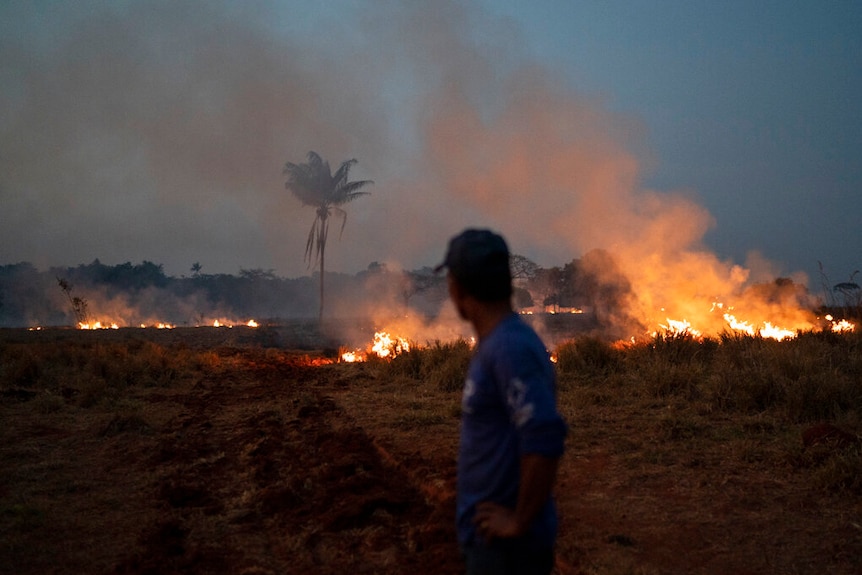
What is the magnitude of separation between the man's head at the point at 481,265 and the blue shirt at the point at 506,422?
113mm

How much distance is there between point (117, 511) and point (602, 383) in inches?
304

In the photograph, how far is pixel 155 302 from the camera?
58188 mm

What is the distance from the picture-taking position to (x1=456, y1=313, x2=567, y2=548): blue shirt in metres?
1.83

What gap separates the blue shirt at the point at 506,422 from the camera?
1.83m

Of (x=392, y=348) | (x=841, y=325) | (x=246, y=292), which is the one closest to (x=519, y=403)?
(x=392, y=348)

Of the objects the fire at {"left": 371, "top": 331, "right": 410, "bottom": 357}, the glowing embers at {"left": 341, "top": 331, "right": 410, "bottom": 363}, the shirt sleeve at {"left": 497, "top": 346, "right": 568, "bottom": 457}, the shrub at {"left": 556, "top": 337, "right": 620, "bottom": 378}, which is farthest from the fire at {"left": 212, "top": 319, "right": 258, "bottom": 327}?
the shirt sleeve at {"left": 497, "top": 346, "right": 568, "bottom": 457}

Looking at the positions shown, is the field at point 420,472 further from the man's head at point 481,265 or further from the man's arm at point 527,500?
the man's head at point 481,265

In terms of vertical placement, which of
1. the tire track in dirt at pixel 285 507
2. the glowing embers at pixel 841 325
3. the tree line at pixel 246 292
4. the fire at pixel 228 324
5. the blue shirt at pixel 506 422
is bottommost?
the tire track in dirt at pixel 285 507

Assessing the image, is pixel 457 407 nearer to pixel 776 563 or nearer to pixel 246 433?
pixel 246 433

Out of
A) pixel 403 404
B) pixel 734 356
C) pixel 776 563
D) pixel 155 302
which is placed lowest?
pixel 776 563

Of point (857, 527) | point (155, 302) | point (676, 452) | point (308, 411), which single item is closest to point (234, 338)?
point (308, 411)

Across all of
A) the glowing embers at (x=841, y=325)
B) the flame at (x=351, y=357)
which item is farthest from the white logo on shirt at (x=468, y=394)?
the flame at (x=351, y=357)

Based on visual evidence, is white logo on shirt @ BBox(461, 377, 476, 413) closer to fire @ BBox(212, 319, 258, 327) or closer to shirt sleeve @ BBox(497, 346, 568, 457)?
shirt sleeve @ BBox(497, 346, 568, 457)

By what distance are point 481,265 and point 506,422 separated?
52 cm
